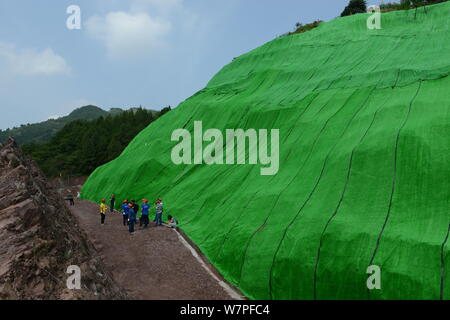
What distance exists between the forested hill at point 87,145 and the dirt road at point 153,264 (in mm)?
38986

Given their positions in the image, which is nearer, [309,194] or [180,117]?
[309,194]

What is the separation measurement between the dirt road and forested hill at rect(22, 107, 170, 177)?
1535 inches

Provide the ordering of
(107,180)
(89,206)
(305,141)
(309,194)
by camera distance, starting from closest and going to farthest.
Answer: (309,194), (305,141), (89,206), (107,180)

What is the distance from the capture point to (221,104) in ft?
71.8

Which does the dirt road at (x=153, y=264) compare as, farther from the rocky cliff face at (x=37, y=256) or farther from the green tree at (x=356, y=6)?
the green tree at (x=356, y=6)

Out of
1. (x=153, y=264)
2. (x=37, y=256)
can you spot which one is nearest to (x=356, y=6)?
(x=153, y=264)

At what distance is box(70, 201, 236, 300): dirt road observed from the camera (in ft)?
33.2

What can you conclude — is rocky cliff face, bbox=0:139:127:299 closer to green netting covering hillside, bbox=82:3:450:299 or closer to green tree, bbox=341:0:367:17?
green netting covering hillside, bbox=82:3:450:299

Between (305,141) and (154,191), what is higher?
(305,141)
